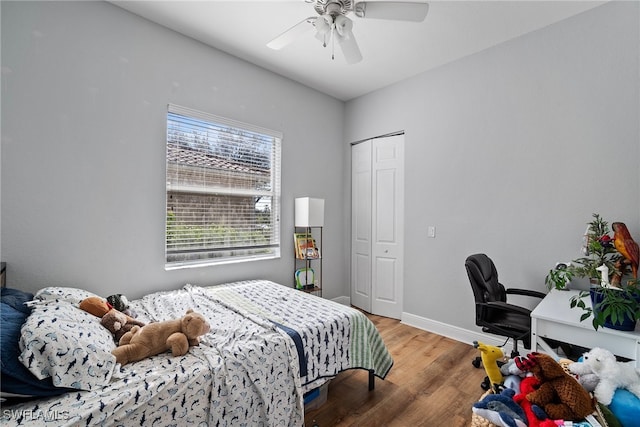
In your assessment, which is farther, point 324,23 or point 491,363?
point 324,23

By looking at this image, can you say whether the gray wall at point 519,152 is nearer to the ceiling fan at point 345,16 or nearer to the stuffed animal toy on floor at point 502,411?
the ceiling fan at point 345,16

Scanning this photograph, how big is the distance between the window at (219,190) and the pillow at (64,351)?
1.29 meters

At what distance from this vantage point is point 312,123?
11.9 ft

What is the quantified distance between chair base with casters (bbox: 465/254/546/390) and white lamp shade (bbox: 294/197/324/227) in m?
1.63

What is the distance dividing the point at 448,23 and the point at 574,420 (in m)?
2.71

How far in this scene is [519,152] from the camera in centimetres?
255

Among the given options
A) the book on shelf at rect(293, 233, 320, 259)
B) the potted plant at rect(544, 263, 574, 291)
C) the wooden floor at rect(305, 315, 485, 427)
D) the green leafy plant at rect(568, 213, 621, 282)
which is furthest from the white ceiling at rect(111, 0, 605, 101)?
the wooden floor at rect(305, 315, 485, 427)

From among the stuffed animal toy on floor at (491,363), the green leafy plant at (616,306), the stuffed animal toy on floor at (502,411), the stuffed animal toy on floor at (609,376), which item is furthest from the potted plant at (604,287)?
the stuffed animal toy on floor at (502,411)

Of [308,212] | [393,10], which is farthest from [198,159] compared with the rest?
[393,10]

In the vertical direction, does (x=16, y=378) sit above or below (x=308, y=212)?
below

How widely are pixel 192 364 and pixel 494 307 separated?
1979 mm

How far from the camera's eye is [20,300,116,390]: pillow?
1080mm

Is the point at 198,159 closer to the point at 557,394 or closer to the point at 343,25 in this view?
the point at 343,25

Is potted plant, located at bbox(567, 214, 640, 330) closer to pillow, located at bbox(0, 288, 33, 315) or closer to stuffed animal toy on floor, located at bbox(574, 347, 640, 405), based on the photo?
stuffed animal toy on floor, located at bbox(574, 347, 640, 405)
